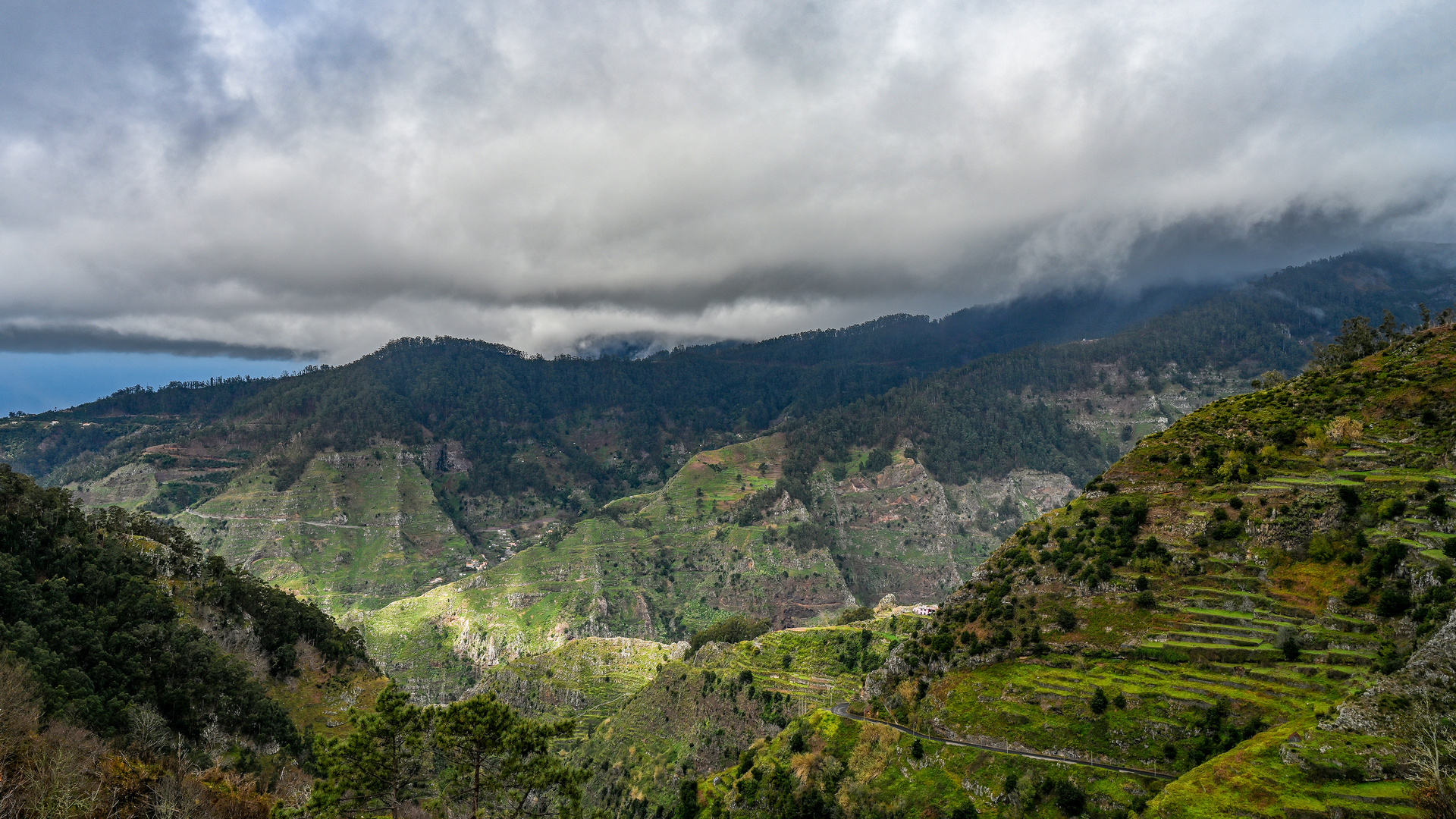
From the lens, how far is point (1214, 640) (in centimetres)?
5556

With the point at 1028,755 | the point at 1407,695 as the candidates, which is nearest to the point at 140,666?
the point at 1028,755

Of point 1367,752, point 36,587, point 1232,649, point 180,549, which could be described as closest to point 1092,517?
point 1232,649

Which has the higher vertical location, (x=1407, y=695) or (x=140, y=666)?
(x=1407, y=695)

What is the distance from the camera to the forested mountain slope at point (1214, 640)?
3956 centimetres

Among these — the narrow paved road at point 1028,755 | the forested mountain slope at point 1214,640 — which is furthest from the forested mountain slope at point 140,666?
the forested mountain slope at point 1214,640

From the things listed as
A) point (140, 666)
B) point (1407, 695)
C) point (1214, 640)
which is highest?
point (1407, 695)

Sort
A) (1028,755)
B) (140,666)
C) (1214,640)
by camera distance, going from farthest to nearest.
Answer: (140,666), (1028,755), (1214,640)

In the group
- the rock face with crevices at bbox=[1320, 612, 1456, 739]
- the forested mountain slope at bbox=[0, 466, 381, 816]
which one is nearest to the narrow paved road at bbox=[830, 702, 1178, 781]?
the rock face with crevices at bbox=[1320, 612, 1456, 739]

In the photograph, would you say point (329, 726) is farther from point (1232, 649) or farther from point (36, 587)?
point (1232, 649)

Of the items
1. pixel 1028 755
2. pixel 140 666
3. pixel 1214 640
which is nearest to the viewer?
pixel 1214 640

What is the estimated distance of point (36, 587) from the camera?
7225 centimetres

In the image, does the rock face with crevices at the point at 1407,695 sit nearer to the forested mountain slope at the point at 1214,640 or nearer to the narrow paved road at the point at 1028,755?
the forested mountain slope at the point at 1214,640

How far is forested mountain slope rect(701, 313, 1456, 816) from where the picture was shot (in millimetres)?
39562

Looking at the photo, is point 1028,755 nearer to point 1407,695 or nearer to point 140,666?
point 1407,695
